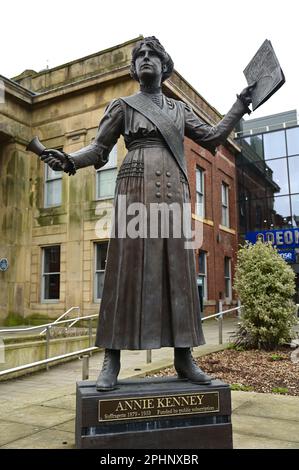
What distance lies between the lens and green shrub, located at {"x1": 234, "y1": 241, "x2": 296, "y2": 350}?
1028 centimetres

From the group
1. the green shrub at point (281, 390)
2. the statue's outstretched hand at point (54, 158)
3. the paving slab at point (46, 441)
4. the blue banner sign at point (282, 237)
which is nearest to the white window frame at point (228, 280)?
the blue banner sign at point (282, 237)

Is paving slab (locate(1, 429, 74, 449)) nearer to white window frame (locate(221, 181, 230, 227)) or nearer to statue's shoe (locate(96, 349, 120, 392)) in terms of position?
statue's shoe (locate(96, 349, 120, 392))

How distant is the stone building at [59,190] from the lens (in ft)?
57.2

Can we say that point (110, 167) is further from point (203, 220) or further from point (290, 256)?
point (290, 256)

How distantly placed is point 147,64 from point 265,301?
24.8 feet

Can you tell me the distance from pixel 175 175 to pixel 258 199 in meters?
23.0

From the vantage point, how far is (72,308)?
16344 millimetres

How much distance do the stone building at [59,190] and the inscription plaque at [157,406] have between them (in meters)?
13.5

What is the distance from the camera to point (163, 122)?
13.4 feet

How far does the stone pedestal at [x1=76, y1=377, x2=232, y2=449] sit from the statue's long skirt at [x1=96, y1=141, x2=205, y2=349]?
1.25 feet

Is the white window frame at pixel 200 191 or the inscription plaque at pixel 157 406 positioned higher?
the white window frame at pixel 200 191

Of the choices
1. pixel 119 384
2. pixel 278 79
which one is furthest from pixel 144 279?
pixel 278 79

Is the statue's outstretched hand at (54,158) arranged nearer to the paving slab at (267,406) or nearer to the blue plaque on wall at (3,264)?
the paving slab at (267,406)

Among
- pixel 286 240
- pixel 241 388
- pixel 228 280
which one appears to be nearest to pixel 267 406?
pixel 241 388
